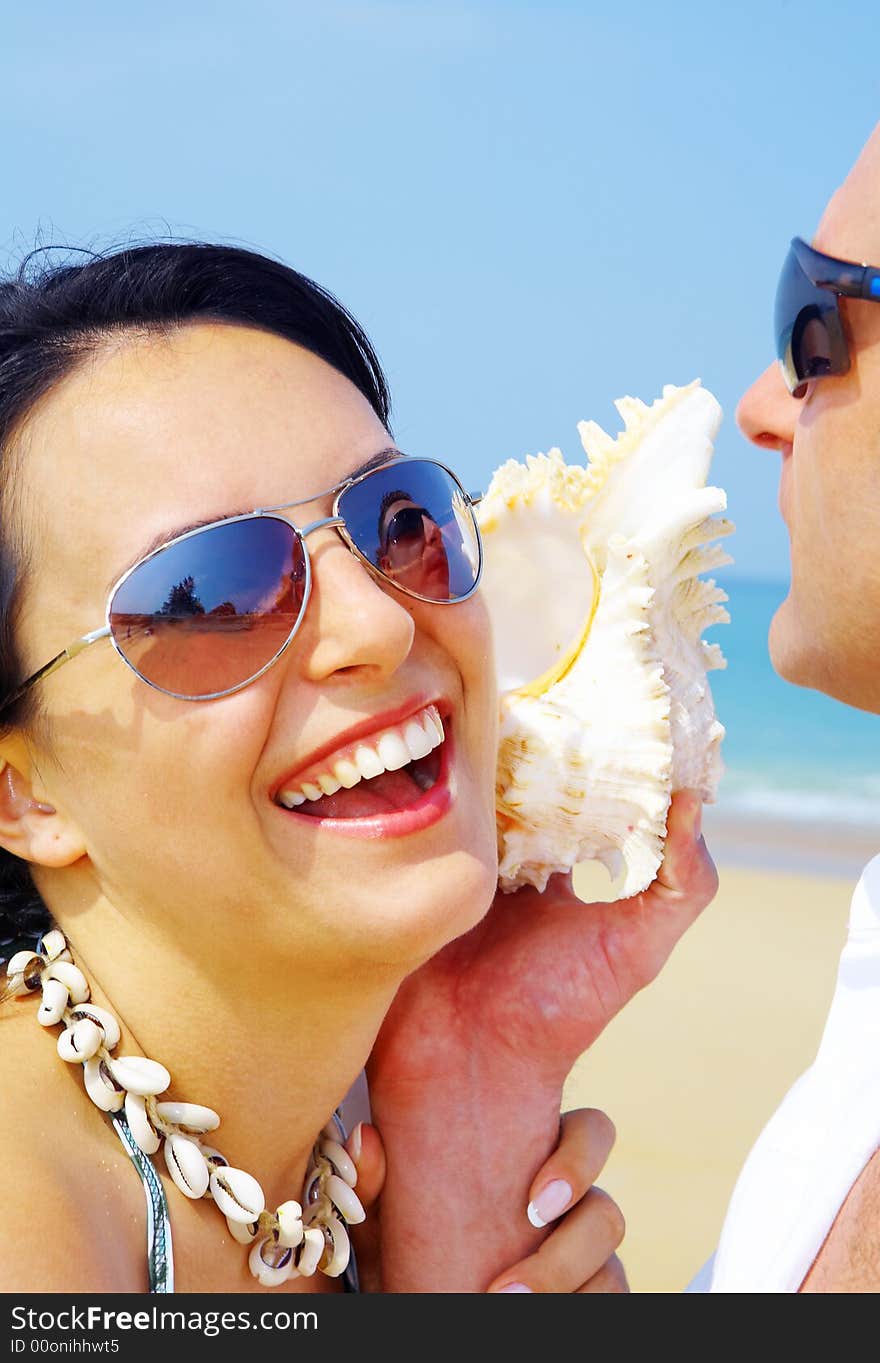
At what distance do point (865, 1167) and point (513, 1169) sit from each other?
768 mm

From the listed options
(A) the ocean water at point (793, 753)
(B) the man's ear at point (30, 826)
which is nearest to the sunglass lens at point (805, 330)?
(B) the man's ear at point (30, 826)

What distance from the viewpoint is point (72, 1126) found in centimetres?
212

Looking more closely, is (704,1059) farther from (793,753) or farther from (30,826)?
(793,753)

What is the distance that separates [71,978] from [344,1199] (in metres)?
0.76

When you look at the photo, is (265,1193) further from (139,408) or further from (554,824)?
(139,408)

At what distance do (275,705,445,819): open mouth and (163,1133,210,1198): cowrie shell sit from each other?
0.60 meters

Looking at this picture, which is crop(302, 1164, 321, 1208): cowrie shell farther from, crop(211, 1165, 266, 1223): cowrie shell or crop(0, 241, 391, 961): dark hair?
crop(0, 241, 391, 961): dark hair

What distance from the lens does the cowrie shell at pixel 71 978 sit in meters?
2.26

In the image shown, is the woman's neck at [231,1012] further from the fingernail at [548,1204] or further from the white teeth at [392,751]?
the fingernail at [548,1204]

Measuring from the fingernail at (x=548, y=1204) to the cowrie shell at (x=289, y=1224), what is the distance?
561mm

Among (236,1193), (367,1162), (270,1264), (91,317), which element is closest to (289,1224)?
(270,1264)

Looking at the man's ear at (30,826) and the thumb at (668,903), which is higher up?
the man's ear at (30,826)
